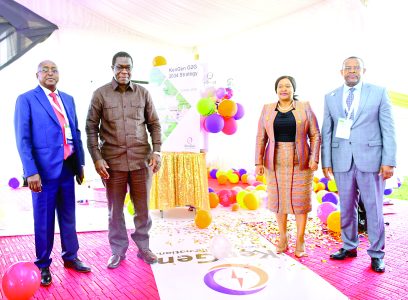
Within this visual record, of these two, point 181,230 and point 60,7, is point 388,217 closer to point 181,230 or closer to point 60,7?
point 181,230

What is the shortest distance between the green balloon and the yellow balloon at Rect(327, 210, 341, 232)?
172cm

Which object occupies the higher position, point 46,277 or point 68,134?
point 68,134

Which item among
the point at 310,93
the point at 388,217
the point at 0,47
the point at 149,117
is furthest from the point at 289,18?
the point at 0,47

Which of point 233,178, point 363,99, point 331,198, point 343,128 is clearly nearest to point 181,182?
point 331,198

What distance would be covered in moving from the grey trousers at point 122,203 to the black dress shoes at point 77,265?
9.9 inches

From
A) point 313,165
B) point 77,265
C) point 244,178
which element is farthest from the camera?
point 244,178

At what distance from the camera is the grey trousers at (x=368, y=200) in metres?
2.58

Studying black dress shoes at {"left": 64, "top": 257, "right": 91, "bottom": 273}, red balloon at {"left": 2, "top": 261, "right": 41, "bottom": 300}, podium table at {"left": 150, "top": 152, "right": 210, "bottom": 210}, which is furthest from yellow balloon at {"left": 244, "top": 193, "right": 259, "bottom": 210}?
red balloon at {"left": 2, "top": 261, "right": 41, "bottom": 300}

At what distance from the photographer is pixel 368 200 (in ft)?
8.54

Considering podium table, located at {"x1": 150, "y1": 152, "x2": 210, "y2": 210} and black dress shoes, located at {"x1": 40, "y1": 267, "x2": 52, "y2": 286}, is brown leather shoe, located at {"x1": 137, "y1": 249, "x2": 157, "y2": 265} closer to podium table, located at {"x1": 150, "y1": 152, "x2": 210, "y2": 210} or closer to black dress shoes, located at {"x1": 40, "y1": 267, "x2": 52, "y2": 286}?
black dress shoes, located at {"x1": 40, "y1": 267, "x2": 52, "y2": 286}

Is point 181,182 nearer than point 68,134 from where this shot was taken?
No

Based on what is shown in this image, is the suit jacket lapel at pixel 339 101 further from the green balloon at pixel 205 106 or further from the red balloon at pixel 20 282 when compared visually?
the red balloon at pixel 20 282

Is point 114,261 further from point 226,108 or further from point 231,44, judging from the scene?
point 231,44

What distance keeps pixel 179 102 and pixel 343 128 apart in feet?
6.49
